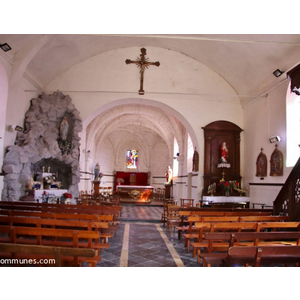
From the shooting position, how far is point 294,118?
29.5 feet

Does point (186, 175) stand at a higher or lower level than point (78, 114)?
lower

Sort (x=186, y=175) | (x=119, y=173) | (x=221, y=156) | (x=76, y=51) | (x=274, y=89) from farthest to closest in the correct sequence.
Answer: (x=119, y=173) → (x=186, y=175) → (x=221, y=156) → (x=76, y=51) → (x=274, y=89)

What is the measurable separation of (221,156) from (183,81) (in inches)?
138

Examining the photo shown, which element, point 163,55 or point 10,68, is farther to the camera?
point 163,55

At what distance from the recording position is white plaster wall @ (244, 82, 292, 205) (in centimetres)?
928

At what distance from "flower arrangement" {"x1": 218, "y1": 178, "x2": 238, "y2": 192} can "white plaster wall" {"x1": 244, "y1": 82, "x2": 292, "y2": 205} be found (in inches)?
26.7

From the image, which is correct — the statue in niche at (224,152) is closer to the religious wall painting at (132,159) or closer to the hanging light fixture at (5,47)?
the hanging light fixture at (5,47)

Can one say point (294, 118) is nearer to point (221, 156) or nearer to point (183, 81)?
point (221, 156)

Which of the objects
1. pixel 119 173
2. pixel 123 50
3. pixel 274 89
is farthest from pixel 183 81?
pixel 119 173

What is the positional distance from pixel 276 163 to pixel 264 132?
60.6 inches

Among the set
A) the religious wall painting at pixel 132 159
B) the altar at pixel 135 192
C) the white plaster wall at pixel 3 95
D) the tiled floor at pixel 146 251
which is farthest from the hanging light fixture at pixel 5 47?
the religious wall painting at pixel 132 159

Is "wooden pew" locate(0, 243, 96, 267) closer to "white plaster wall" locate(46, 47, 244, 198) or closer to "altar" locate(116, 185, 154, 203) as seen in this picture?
"white plaster wall" locate(46, 47, 244, 198)

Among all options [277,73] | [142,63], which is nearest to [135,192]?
[142,63]

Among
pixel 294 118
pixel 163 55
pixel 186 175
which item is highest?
pixel 163 55
